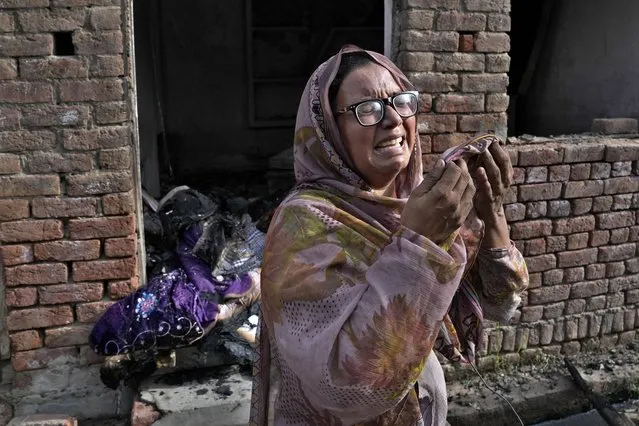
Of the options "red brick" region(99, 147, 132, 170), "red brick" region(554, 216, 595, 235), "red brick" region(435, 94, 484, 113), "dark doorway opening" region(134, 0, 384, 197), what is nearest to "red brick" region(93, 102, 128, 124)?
"red brick" region(99, 147, 132, 170)

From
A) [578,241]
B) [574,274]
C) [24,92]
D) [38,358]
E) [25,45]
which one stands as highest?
[25,45]

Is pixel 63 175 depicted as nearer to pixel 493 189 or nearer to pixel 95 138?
pixel 95 138

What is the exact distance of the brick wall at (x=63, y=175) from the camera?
2.73 m

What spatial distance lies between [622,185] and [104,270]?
3.13m

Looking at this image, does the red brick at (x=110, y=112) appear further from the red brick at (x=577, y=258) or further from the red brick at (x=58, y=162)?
the red brick at (x=577, y=258)

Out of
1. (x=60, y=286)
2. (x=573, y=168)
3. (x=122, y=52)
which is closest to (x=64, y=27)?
(x=122, y=52)

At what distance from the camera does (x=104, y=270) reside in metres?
2.92

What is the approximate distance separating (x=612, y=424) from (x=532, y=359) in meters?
0.58

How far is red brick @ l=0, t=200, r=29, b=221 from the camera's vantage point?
279cm

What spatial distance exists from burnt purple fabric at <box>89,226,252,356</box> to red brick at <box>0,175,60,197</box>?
0.66 m

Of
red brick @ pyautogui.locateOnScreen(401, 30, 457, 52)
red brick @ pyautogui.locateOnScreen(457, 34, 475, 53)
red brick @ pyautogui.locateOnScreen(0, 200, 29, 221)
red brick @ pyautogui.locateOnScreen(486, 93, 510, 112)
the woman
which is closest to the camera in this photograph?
the woman

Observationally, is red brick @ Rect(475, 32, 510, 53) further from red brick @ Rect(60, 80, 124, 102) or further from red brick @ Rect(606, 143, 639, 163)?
red brick @ Rect(60, 80, 124, 102)

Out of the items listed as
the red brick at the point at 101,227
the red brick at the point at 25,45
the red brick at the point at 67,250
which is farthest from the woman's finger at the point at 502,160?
the red brick at the point at 25,45

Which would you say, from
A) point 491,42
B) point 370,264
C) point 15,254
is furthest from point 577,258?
point 15,254
